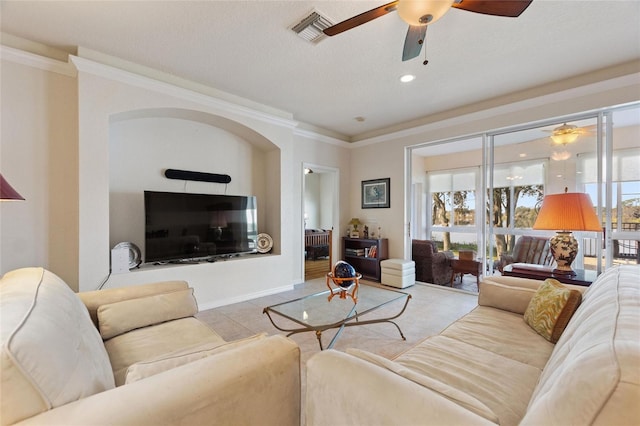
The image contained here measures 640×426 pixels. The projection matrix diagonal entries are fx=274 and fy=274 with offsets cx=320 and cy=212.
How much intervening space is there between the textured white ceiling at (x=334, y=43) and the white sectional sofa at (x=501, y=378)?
210 cm

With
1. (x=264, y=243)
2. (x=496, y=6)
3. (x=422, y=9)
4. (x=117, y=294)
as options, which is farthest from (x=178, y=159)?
(x=496, y=6)

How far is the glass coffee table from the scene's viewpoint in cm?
212

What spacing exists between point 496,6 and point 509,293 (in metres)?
1.96

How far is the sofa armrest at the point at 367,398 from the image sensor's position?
75cm

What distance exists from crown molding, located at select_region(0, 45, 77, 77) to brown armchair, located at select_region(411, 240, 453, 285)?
512cm

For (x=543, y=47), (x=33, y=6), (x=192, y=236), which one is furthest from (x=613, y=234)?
(x=33, y=6)

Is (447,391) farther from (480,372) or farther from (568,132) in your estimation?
(568,132)

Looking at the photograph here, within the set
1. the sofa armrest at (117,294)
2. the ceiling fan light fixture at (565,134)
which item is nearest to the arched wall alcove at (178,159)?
the sofa armrest at (117,294)

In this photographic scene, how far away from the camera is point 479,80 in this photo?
330cm

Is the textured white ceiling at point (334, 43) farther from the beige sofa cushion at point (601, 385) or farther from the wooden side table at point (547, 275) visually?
the beige sofa cushion at point (601, 385)

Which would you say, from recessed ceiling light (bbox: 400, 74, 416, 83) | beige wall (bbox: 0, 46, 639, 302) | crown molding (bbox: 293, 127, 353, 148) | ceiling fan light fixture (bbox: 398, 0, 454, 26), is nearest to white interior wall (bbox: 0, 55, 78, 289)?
beige wall (bbox: 0, 46, 639, 302)

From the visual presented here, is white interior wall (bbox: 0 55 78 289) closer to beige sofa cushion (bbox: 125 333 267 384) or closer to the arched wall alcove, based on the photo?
the arched wall alcove

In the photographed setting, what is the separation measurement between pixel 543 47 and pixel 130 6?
366 centimetres

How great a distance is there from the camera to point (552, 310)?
167cm
